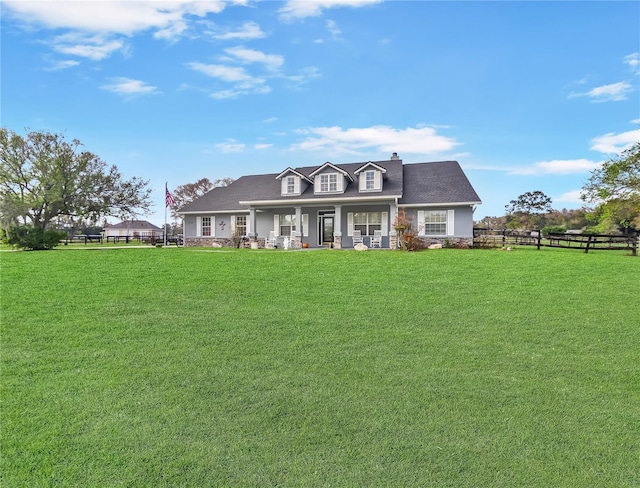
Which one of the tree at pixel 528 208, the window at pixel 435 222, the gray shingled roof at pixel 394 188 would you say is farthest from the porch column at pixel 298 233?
the tree at pixel 528 208

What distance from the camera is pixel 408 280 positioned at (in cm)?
977

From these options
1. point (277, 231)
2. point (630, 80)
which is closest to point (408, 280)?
point (630, 80)

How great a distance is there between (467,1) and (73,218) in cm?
3948

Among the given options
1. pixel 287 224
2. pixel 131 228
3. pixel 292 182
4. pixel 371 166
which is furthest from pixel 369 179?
pixel 131 228

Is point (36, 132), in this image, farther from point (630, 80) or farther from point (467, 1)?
point (630, 80)

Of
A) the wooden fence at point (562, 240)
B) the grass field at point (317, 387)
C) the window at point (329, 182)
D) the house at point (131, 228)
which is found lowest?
the grass field at point (317, 387)

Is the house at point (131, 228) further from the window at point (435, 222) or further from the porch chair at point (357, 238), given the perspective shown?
the window at point (435, 222)

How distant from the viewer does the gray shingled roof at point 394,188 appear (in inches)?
826

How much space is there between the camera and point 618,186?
23.4 meters

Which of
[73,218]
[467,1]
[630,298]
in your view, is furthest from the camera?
[73,218]

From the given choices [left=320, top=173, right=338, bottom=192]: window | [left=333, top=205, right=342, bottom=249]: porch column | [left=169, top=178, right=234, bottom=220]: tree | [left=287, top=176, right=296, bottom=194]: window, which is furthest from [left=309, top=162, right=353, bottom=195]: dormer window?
[left=169, top=178, right=234, bottom=220]: tree

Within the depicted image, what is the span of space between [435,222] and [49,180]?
105 ft

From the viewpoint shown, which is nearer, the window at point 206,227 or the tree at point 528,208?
the window at point 206,227

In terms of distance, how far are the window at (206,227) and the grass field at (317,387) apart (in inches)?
691
